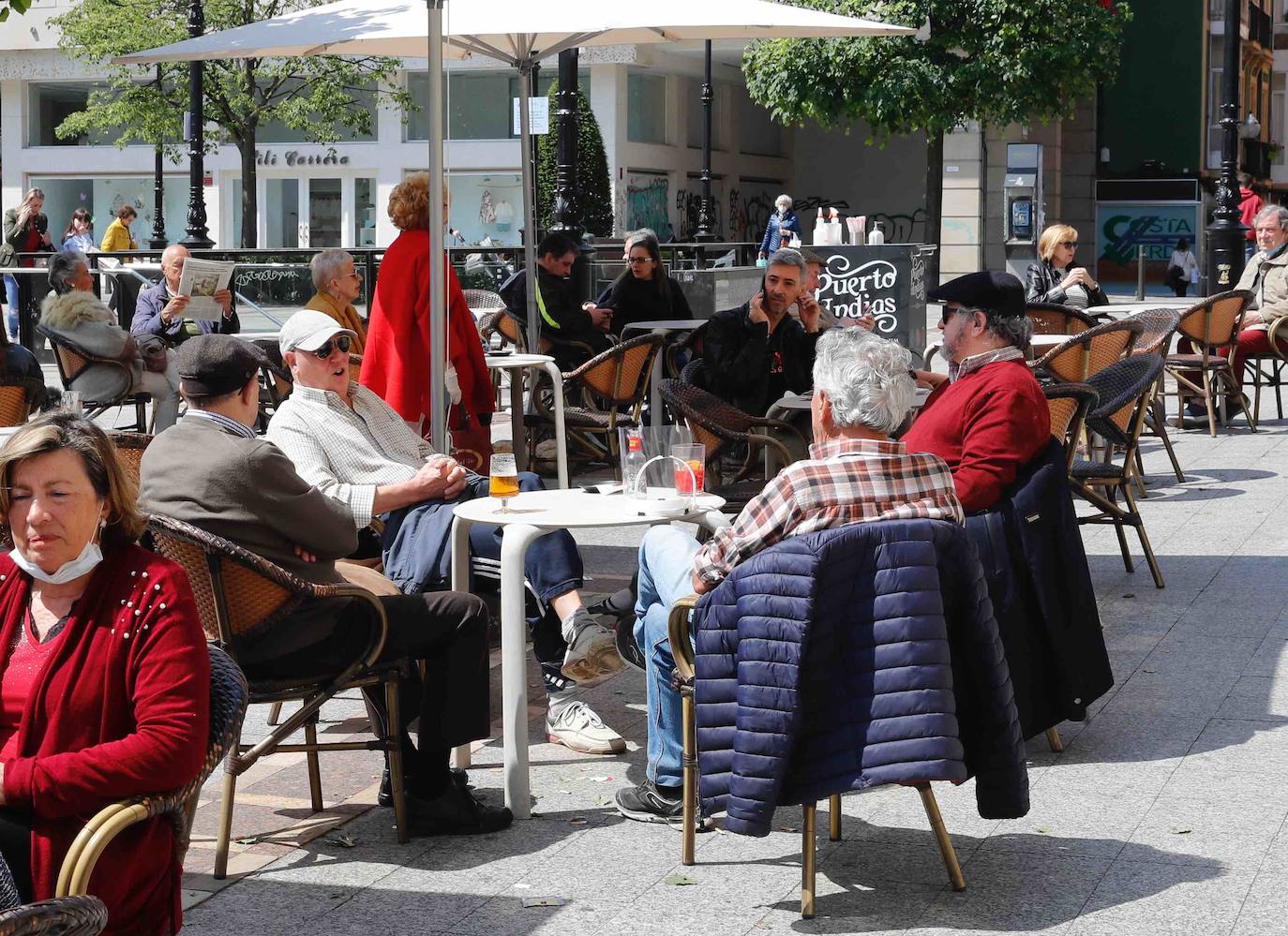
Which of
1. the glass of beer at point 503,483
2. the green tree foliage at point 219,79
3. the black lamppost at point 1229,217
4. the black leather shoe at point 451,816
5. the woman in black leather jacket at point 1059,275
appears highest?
the green tree foliage at point 219,79

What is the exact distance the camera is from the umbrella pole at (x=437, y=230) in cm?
667

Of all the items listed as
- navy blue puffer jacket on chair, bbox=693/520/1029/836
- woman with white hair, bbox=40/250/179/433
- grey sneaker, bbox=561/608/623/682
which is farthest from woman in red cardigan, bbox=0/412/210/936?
woman with white hair, bbox=40/250/179/433

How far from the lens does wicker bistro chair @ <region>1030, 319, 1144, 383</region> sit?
910cm

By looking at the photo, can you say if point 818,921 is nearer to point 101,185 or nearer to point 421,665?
point 421,665

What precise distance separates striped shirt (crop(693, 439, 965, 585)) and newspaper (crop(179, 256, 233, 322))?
838 cm

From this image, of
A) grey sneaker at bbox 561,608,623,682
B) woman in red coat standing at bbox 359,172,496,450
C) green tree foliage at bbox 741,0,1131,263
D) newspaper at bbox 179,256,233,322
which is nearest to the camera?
grey sneaker at bbox 561,608,623,682

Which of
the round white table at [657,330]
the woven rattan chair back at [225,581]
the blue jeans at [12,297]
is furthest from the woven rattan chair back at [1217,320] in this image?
the blue jeans at [12,297]

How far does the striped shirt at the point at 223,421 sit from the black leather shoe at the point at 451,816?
1.07m

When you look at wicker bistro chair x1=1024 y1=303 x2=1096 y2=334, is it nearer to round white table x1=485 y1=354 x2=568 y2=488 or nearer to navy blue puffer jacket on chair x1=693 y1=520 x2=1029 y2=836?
round white table x1=485 y1=354 x2=568 y2=488

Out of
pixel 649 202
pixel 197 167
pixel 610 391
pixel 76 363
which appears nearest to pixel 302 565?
pixel 610 391

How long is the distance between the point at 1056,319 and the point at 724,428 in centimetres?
470

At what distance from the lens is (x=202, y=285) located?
11.9m

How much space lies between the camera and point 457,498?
5.84 metres

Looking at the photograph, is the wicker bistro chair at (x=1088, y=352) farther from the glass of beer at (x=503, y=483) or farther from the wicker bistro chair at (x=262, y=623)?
the wicker bistro chair at (x=262, y=623)
